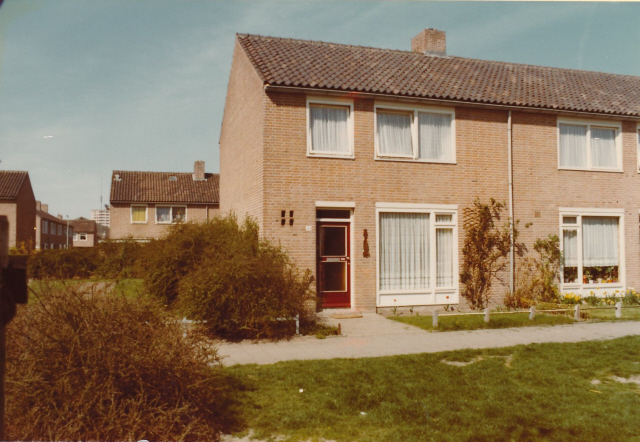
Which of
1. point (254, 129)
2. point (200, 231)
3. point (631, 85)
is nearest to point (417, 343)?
point (200, 231)

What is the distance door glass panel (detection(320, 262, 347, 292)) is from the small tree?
3.77 meters

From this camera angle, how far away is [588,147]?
16984 millimetres

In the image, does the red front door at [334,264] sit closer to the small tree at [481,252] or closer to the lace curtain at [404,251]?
the lace curtain at [404,251]

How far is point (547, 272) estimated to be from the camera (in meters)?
15.8

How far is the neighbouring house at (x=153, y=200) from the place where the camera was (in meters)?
39.8

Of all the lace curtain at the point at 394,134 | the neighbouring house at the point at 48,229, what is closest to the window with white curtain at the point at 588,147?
Result: the lace curtain at the point at 394,134

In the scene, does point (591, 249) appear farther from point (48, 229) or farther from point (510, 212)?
point (48, 229)

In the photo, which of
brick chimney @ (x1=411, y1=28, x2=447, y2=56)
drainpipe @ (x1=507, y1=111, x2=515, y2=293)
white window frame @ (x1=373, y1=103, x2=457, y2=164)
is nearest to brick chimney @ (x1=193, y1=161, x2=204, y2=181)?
brick chimney @ (x1=411, y1=28, x2=447, y2=56)

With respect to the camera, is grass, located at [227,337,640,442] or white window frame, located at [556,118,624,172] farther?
white window frame, located at [556,118,624,172]

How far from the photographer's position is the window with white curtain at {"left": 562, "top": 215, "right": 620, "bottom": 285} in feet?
54.5

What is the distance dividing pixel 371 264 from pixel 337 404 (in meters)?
8.28

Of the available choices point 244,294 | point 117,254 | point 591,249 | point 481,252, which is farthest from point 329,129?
point 117,254

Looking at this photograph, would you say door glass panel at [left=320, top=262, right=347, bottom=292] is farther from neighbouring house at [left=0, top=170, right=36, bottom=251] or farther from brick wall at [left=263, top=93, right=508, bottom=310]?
neighbouring house at [left=0, top=170, right=36, bottom=251]

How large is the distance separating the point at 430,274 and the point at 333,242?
321 centimetres
